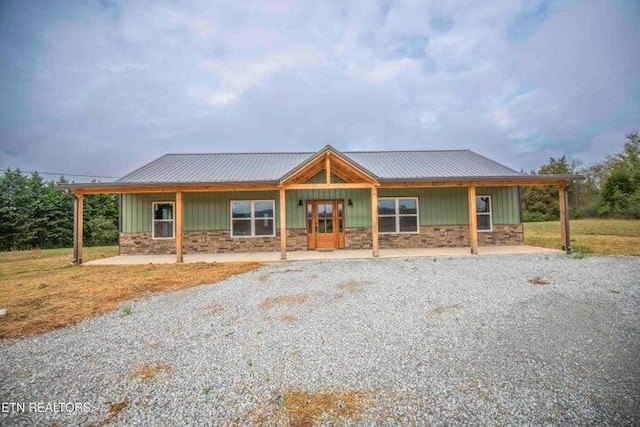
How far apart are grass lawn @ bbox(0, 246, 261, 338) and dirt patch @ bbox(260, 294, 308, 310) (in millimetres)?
2459

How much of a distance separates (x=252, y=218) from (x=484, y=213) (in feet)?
34.9

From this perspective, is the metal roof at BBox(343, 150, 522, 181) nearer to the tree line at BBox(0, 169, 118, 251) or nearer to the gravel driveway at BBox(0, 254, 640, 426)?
the gravel driveway at BBox(0, 254, 640, 426)

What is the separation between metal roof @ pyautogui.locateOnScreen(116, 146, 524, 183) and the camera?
11.9 m

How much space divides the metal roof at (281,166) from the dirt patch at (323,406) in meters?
8.60

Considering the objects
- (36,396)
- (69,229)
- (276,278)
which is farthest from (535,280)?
(69,229)

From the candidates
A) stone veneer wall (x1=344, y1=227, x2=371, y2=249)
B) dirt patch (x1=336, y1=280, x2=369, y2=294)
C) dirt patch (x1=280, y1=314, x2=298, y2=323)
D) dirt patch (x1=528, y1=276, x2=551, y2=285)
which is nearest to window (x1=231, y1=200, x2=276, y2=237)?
stone veneer wall (x1=344, y1=227, x2=371, y2=249)

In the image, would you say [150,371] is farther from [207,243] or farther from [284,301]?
[207,243]

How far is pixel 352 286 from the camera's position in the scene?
20.5ft

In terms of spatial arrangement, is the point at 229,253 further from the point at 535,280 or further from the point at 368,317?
the point at 535,280

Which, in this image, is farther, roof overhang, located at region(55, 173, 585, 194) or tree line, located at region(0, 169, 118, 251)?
tree line, located at region(0, 169, 118, 251)

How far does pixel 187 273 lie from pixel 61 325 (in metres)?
3.78

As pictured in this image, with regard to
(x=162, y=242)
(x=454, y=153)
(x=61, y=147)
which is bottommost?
(x=162, y=242)

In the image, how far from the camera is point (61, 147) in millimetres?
35312

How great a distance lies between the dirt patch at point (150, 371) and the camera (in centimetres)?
281
